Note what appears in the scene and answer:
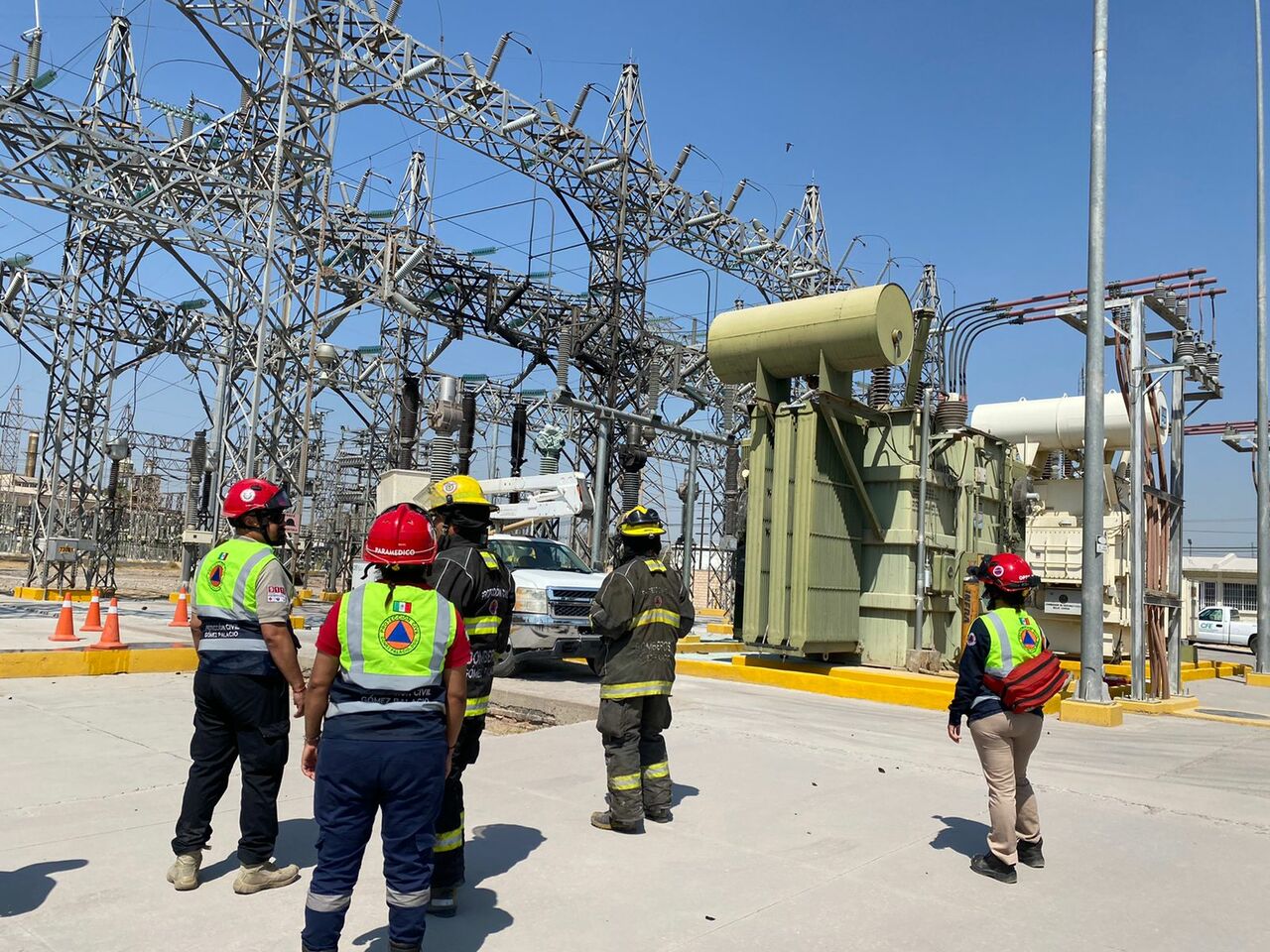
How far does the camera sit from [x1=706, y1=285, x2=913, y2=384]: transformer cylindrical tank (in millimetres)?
12914

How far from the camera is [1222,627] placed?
3656cm

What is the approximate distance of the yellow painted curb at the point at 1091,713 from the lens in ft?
36.4

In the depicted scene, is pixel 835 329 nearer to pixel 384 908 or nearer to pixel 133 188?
pixel 384 908

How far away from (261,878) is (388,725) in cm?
175

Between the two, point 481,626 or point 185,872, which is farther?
point 481,626

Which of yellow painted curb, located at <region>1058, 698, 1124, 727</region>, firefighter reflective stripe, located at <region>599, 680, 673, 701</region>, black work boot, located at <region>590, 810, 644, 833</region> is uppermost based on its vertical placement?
firefighter reflective stripe, located at <region>599, 680, 673, 701</region>

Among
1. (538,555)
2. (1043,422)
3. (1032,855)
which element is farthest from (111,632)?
(1043,422)

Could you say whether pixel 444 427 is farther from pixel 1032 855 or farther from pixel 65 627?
pixel 1032 855

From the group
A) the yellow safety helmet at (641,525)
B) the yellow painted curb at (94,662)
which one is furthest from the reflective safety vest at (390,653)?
the yellow painted curb at (94,662)

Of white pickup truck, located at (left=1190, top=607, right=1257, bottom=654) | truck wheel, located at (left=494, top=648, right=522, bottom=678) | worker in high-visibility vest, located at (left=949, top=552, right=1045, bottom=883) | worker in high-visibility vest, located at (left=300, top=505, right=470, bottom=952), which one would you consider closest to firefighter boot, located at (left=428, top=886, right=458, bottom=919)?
worker in high-visibility vest, located at (left=300, top=505, right=470, bottom=952)

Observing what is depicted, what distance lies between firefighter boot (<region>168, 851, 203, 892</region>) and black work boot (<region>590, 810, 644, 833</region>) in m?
2.35

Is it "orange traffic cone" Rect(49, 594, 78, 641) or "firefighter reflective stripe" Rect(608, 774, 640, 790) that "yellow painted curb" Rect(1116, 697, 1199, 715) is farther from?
"orange traffic cone" Rect(49, 594, 78, 641)

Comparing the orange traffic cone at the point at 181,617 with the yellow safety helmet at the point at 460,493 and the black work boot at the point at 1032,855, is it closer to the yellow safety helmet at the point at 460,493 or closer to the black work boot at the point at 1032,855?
the yellow safety helmet at the point at 460,493

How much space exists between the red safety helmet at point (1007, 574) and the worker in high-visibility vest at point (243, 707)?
3.94m
